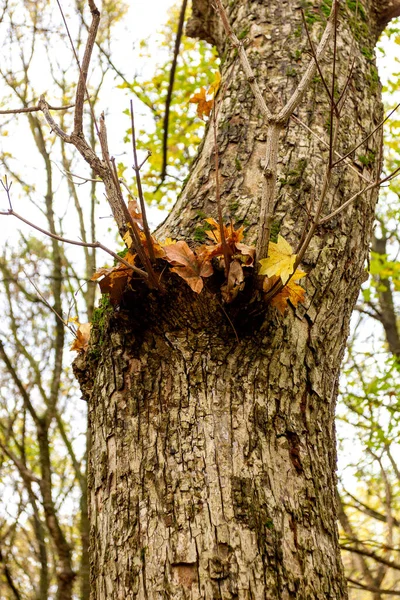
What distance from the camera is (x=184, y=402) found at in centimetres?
132

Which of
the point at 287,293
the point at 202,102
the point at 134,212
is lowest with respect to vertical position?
the point at 287,293

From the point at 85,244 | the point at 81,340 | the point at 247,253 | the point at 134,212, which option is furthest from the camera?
the point at 81,340

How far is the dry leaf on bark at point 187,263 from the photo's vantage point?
137 centimetres

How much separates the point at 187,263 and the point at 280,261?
237 mm

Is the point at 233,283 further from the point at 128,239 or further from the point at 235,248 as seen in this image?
the point at 128,239

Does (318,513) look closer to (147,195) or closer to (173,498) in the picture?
(173,498)

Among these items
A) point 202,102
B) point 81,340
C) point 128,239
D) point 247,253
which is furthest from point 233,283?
point 202,102

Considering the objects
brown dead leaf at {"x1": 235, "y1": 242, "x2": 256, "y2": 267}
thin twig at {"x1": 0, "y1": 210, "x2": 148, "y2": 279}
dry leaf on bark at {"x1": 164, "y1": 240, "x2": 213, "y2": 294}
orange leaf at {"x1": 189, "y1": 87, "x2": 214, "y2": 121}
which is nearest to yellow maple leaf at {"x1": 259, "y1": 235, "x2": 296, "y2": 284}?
brown dead leaf at {"x1": 235, "y1": 242, "x2": 256, "y2": 267}

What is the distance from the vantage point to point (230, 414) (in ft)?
4.28

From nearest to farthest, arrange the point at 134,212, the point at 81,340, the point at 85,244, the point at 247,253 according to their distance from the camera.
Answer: the point at 85,244 < the point at 247,253 < the point at 134,212 < the point at 81,340

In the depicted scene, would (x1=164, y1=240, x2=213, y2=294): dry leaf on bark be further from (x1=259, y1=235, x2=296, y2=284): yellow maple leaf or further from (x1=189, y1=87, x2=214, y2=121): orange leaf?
(x1=189, y1=87, x2=214, y2=121): orange leaf

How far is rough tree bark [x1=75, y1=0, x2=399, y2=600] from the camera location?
1162 mm

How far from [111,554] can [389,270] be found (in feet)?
15.6

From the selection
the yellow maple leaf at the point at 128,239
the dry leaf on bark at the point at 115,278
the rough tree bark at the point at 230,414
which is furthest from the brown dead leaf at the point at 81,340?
the yellow maple leaf at the point at 128,239
